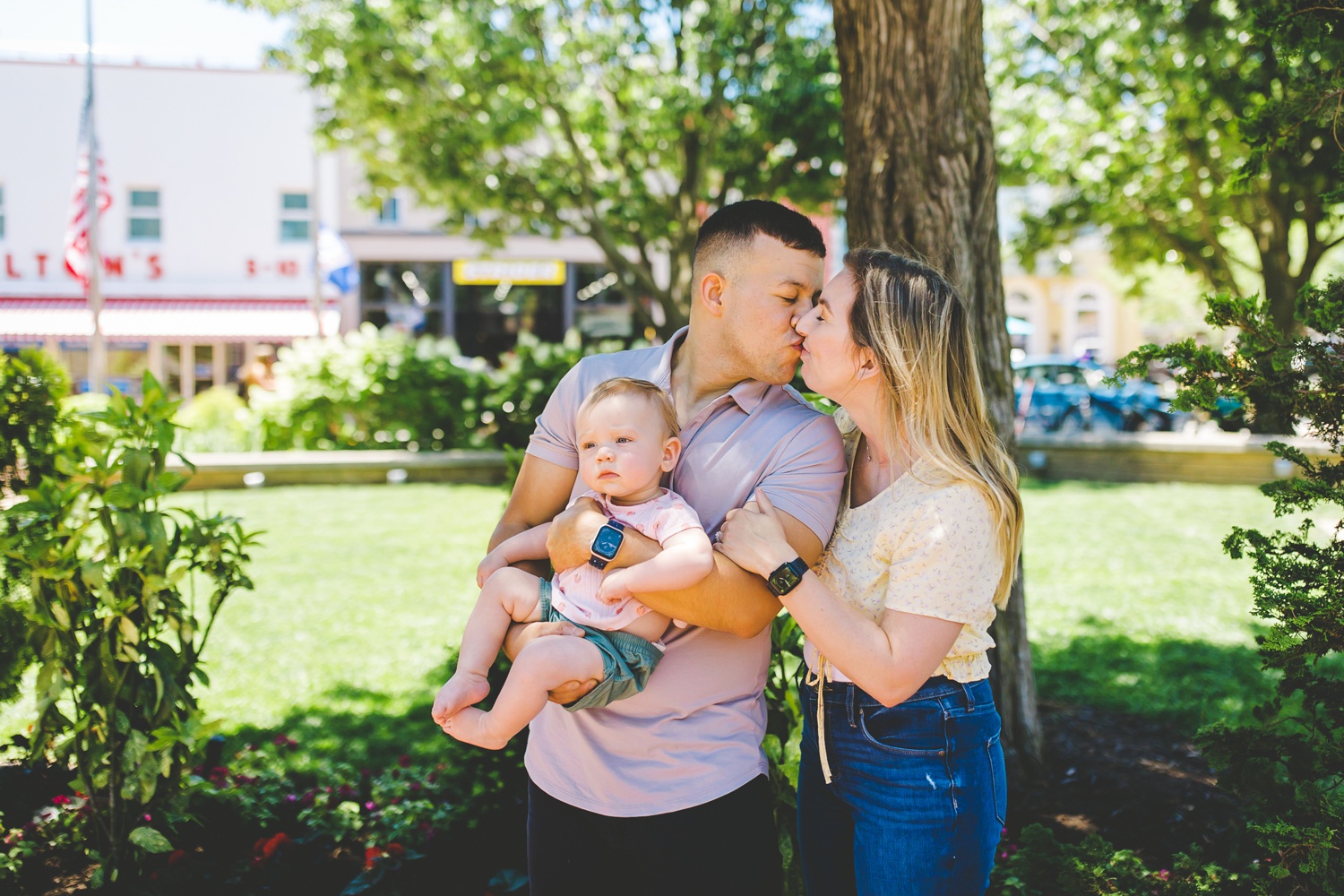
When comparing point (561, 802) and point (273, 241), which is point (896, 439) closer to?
point (561, 802)

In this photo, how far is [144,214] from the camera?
23.1m

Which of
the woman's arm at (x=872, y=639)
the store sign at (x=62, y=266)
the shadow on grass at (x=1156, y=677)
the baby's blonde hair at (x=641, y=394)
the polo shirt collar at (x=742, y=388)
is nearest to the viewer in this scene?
the woman's arm at (x=872, y=639)

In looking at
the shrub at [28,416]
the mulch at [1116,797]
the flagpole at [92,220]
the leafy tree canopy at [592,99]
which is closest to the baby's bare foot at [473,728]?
the mulch at [1116,797]

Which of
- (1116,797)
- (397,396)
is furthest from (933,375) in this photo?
(397,396)

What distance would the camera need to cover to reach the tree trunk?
11.7 ft

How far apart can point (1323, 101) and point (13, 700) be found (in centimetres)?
426

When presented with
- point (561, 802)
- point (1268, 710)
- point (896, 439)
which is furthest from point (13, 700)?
point (1268, 710)

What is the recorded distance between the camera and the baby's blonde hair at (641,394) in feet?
7.15

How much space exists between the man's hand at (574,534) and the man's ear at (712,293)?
1.89ft

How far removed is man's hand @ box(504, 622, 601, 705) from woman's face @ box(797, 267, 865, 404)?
72 cm

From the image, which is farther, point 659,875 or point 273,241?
point 273,241

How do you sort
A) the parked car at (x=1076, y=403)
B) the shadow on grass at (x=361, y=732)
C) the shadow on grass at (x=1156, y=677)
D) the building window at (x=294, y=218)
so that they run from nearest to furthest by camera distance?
the shadow on grass at (x=361, y=732)
the shadow on grass at (x=1156, y=677)
the parked car at (x=1076, y=403)
the building window at (x=294, y=218)

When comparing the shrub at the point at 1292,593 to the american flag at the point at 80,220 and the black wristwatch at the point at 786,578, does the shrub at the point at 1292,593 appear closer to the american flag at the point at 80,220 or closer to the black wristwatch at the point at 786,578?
the black wristwatch at the point at 786,578

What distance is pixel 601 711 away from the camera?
6.97 ft
